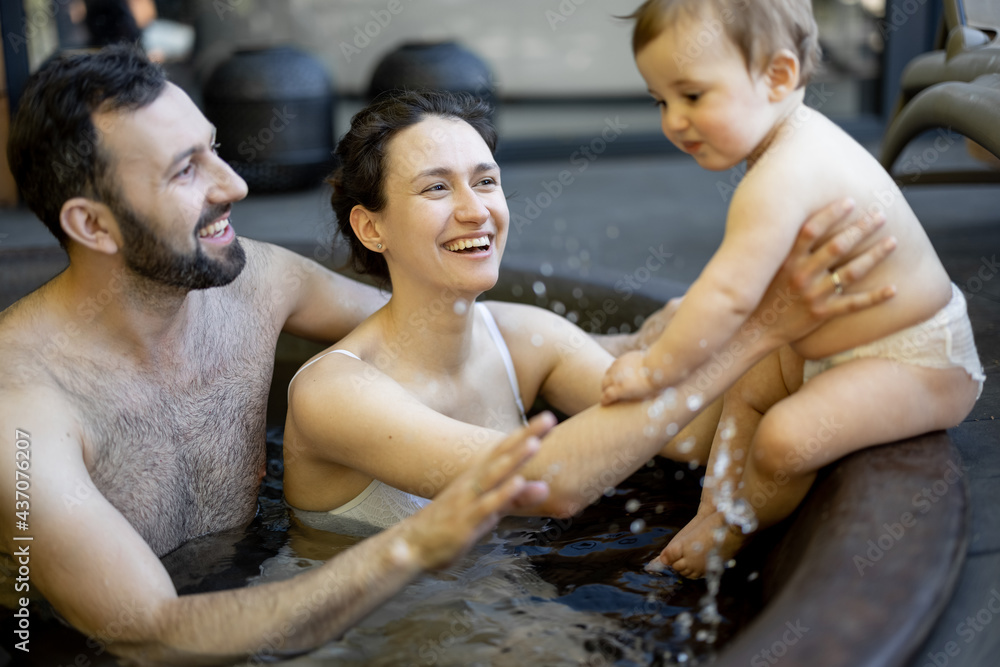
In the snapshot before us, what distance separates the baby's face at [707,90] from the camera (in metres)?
1.44

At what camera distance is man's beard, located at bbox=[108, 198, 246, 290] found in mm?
1779

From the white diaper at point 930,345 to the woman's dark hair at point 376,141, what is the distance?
0.96m

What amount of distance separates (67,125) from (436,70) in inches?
163

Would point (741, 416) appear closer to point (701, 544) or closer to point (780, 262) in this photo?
point (701, 544)

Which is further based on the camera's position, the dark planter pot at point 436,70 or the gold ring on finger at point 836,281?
the dark planter pot at point 436,70

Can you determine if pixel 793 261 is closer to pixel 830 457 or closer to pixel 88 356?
pixel 830 457

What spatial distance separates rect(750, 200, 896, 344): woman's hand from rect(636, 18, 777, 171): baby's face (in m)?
0.17

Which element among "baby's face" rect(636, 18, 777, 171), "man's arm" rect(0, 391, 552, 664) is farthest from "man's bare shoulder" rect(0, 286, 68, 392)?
"baby's face" rect(636, 18, 777, 171)

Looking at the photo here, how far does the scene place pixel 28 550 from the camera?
1559mm

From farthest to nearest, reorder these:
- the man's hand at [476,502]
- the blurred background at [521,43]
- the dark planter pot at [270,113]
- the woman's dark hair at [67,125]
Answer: the blurred background at [521,43], the dark planter pot at [270,113], the woman's dark hair at [67,125], the man's hand at [476,502]

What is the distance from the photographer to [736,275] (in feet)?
4.73

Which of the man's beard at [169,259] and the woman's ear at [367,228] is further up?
the man's beard at [169,259]

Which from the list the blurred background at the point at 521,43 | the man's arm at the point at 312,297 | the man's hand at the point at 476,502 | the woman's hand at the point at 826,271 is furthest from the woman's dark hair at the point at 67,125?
A: the blurred background at the point at 521,43

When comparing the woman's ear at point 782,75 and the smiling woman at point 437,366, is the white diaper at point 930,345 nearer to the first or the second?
the smiling woman at point 437,366
